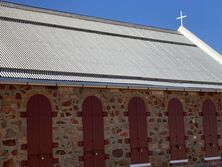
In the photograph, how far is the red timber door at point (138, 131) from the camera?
14.3 metres

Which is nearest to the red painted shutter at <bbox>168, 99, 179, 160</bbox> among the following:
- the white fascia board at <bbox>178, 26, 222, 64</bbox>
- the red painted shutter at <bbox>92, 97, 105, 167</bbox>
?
the red painted shutter at <bbox>92, 97, 105, 167</bbox>

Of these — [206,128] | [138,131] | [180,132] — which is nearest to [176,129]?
[180,132]

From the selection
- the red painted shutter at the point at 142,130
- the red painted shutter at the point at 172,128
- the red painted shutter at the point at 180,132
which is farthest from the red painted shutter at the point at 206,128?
the red painted shutter at the point at 142,130

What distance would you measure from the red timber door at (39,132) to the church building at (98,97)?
0.03 meters

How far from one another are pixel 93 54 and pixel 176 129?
168 inches

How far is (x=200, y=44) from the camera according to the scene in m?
22.0

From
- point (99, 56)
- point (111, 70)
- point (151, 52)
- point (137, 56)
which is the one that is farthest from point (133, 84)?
point (151, 52)

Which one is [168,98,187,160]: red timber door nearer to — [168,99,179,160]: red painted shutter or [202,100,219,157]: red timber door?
[168,99,179,160]: red painted shutter

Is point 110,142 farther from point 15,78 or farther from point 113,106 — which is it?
point 15,78

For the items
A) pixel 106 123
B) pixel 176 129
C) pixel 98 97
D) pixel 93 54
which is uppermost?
pixel 93 54

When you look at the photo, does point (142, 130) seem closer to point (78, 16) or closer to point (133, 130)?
point (133, 130)

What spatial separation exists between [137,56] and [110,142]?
14.9 feet

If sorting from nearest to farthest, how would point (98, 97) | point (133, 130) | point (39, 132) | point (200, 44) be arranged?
point (39, 132)
point (98, 97)
point (133, 130)
point (200, 44)

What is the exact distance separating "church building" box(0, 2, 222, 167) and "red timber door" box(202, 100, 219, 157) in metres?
0.04
